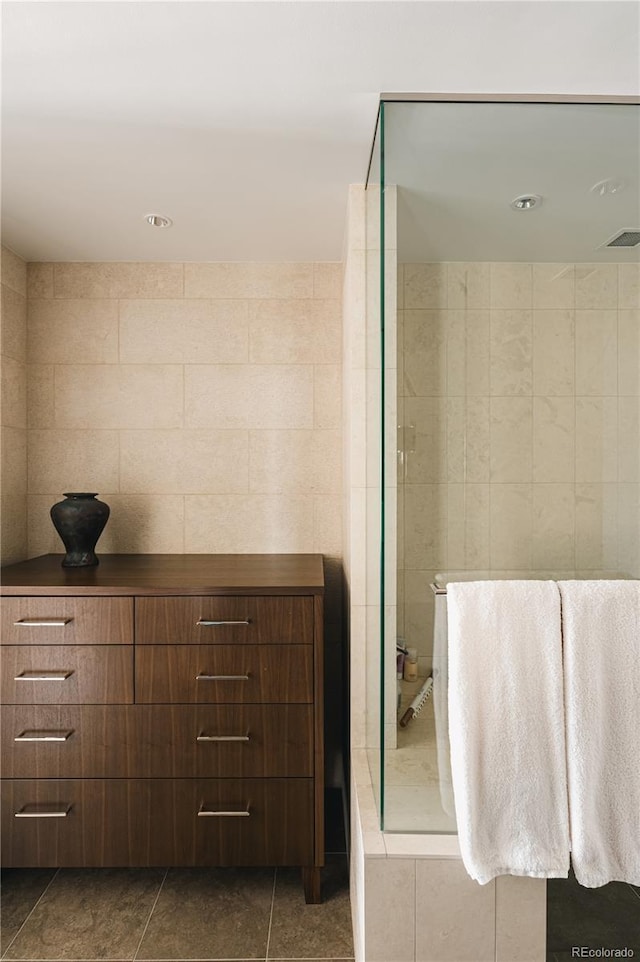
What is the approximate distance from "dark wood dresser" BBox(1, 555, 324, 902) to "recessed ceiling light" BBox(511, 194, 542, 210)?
1.26m

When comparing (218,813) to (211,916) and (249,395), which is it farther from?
(249,395)

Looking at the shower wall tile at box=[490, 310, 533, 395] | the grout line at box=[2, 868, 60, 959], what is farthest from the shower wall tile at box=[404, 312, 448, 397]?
the grout line at box=[2, 868, 60, 959]

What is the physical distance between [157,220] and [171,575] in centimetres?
132

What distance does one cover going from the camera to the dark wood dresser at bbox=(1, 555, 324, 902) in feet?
6.81

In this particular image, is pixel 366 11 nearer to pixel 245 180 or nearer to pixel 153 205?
pixel 245 180

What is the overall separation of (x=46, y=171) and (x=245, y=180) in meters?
0.63

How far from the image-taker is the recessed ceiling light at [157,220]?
2367 millimetres

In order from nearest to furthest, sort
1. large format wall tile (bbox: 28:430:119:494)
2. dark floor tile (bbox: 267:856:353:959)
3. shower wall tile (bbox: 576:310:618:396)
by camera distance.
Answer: shower wall tile (bbox: 576:310:618:396) → dark floor tile (bbox: 267:856:353:959) → large format wall tile (bbox: 28:430:119:494)

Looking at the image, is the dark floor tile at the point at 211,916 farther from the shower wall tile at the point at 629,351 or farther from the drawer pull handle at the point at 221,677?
the shower wall tile at the point at 629,351

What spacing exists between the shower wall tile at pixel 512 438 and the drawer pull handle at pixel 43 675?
1.51 meters

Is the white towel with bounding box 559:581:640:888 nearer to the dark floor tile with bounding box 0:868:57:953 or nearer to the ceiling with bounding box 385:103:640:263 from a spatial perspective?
the ceiling with bounding box 385:103:640:263

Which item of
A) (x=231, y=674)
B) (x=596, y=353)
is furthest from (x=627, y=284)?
(x=231, y=674)

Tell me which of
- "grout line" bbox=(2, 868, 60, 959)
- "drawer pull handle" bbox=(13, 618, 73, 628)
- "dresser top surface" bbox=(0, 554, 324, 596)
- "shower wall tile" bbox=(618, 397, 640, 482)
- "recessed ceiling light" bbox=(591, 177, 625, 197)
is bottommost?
"grout line" bbox=(2, 868, 60, 959)

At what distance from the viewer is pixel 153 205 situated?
2.28 metres
